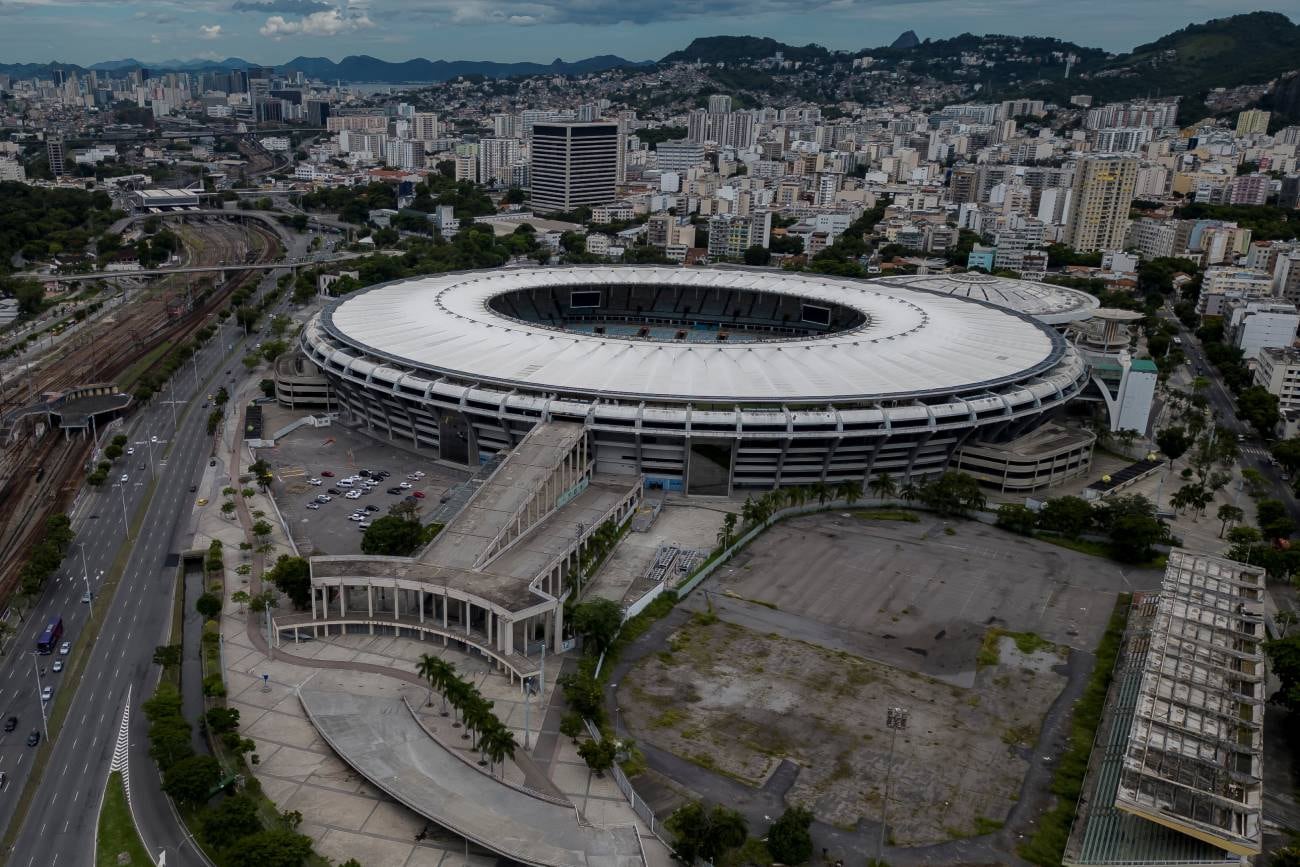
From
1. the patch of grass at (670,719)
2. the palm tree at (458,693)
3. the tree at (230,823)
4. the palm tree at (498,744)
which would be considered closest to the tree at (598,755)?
the palm tree at (498,744)

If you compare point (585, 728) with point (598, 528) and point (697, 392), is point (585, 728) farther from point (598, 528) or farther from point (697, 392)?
point (697, 392)

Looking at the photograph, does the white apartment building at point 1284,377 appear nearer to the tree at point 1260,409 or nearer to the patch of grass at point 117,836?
the tree at point 1260,409

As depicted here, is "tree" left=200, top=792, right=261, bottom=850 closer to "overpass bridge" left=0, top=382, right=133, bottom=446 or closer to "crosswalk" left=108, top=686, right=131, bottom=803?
"crosswalk" left=108, top=686, right=131, bottom=803

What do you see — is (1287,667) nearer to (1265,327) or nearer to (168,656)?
(168,656)

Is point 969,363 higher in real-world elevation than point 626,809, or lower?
higher

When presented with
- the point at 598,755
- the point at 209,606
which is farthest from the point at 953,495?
the point at 209,606

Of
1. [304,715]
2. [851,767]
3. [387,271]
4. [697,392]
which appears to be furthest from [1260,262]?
[304,715]
